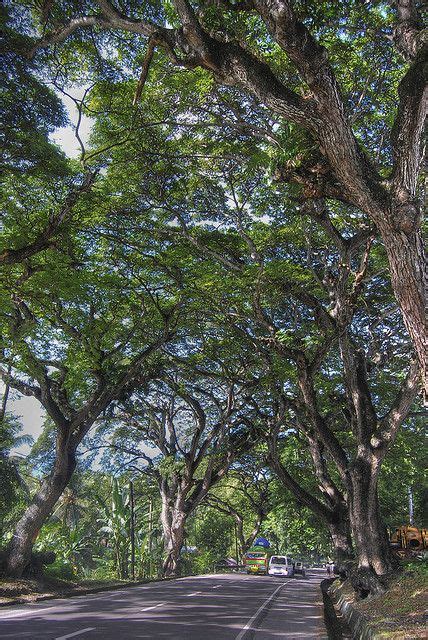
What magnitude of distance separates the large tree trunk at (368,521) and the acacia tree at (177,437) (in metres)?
9.36

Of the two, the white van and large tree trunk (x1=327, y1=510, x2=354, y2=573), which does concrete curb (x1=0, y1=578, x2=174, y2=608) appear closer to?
large tree trunk (x1=327, y1=510, x2=354, y2=573)

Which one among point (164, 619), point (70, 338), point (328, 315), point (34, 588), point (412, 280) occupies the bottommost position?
point (164, 619)

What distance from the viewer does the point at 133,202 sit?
1360 centimetres

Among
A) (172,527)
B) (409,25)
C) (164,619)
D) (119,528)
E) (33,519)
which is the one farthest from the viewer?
(119,528)

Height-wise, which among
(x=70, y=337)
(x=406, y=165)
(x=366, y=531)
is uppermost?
(x=70, y=337)

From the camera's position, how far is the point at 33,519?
16141 millimetres

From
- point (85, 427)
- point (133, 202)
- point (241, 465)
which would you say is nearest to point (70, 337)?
point (85, 427)

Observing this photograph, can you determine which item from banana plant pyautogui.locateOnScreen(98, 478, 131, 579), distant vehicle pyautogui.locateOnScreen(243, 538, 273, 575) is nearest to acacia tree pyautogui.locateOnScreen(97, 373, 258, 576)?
banana plant pyautogui.locateOnScreen(98, 478, 131, 579)

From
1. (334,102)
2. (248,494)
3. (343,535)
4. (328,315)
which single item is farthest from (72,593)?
(248,494)

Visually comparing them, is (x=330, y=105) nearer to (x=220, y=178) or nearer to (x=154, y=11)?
(x=154, y=11)

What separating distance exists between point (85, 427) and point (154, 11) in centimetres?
1251

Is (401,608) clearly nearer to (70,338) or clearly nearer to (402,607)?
(402,607)

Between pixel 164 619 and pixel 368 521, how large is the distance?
5.59 metres

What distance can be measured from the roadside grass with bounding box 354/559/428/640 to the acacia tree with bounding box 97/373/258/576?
11435 millimetres
